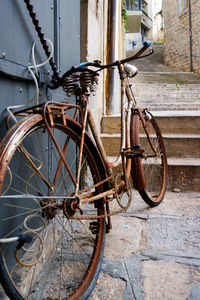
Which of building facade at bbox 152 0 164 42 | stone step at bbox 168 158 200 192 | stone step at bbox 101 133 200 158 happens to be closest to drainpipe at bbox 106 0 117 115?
stone step at bbox 101 133 200 158

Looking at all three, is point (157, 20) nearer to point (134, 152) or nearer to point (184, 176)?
point (184, 176)

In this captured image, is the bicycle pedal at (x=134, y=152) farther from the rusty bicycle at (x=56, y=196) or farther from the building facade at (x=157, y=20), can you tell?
the building facade at (x=157, y=20)

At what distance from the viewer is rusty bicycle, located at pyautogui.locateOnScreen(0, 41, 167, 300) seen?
1285 mm

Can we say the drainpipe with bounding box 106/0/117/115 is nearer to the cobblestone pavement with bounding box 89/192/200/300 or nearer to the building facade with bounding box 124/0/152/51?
the cobblestone pavement with bounding box 89/192/200/300

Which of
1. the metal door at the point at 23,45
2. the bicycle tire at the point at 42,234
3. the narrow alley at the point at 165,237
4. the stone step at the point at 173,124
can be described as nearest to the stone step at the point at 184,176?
the narrow alley at the point at 165,237

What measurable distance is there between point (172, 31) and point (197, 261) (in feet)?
53.9

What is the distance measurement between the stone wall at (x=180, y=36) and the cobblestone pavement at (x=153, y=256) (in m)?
11.2

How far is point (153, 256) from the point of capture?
183 centimetres

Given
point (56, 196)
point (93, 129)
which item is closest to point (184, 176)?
point (93, 129)

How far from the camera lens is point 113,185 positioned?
189 centimetres

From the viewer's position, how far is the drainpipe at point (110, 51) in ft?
13.8

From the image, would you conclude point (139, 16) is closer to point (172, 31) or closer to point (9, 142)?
point (172, 31)

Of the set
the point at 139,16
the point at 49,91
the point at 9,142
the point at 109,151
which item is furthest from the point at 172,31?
the point at 9,142

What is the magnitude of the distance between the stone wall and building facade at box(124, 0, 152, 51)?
1.83 meters
